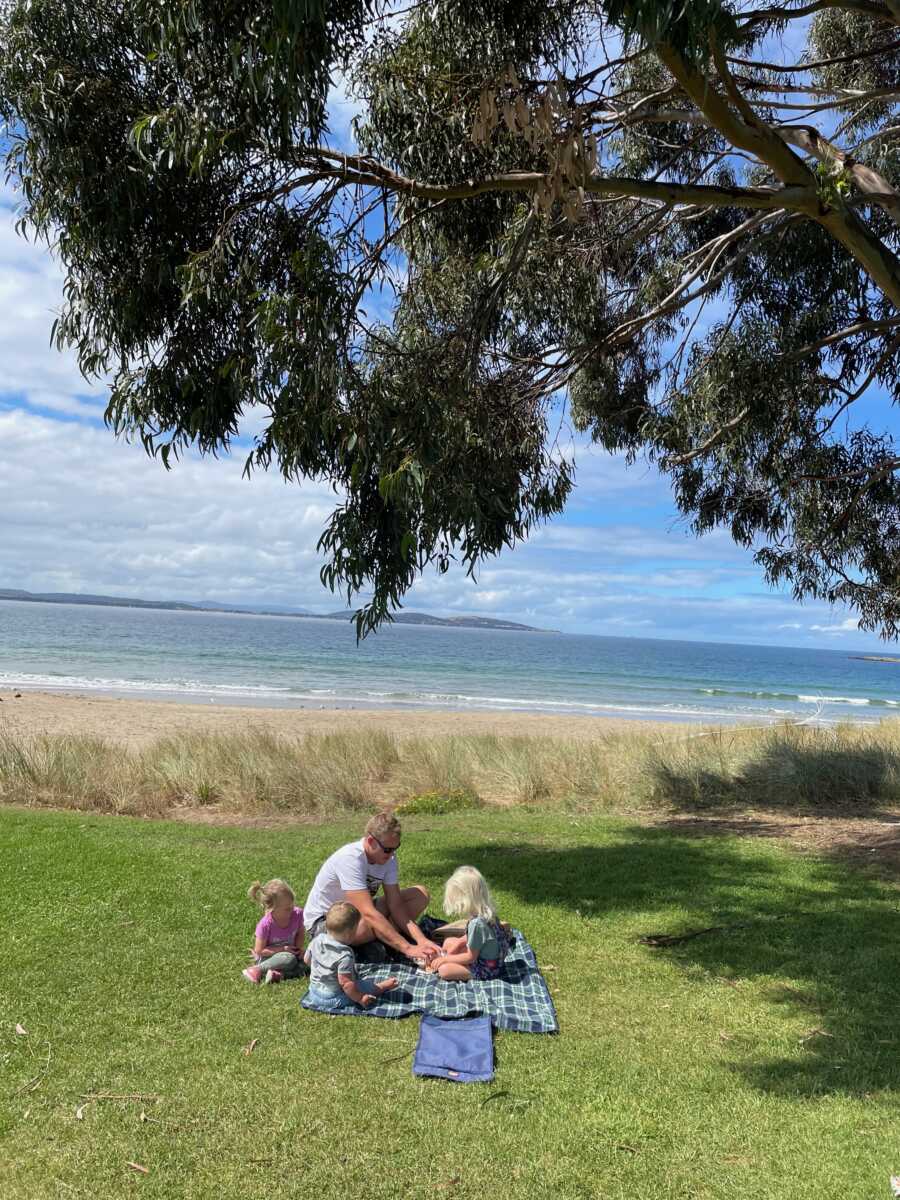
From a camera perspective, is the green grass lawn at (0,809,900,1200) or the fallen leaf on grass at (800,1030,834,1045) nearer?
the green grass lawn at (0,809,900,1200)

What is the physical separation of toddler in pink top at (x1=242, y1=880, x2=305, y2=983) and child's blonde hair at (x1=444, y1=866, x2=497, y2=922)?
0.87 meters

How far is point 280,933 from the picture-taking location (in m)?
5.35

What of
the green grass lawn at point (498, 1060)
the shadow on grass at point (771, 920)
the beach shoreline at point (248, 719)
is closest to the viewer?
the green grass lawn at point (498, 1060)

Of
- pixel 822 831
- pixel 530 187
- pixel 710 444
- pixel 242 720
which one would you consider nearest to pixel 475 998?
pixel 530 187

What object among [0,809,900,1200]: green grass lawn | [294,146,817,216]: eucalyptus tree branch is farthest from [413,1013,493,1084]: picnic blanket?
[294,146,817,216]: eucalyptus tree branch

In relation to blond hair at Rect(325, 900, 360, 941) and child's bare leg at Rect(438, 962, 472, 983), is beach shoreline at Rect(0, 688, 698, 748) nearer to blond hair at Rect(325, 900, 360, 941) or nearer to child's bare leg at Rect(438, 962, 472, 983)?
child's bare leg at Rect(438, 962, 472, 983)

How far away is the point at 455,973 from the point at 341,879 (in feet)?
2.66

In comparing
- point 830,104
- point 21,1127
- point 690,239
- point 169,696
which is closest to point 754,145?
point 830,104

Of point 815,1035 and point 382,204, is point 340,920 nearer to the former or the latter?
point 815,1035

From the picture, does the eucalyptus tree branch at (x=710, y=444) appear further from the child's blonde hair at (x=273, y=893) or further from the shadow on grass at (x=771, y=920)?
the child's blonde hair at (x=273, y=893)

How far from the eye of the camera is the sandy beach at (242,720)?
66.4 ft

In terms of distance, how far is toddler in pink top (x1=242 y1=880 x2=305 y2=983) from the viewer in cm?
520

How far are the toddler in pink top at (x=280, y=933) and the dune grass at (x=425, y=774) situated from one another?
550 cm

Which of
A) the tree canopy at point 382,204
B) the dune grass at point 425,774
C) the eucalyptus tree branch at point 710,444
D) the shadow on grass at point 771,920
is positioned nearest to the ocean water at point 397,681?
the dune grass at point 425,774
